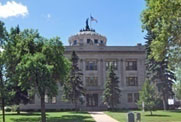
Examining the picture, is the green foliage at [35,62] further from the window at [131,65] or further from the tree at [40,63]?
the window at [131,65]

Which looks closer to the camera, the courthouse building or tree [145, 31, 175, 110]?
tree [145, 31, 175, 110]

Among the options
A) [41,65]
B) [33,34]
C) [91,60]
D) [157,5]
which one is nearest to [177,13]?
[157,5]

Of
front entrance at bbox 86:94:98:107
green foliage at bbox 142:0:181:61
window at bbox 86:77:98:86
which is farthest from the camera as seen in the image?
window at bbox 86:77:98:86

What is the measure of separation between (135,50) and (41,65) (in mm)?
34417

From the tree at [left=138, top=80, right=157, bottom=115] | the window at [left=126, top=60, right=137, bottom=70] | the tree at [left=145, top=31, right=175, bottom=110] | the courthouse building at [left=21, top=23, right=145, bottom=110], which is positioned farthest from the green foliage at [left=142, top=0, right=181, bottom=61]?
the window at [left=126, top=60, right=137, bottom=70]

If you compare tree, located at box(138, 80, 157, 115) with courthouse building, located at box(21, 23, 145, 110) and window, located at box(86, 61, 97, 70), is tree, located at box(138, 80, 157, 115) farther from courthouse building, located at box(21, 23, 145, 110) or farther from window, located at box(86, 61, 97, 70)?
window, located at box(86, 61, 97, 70)

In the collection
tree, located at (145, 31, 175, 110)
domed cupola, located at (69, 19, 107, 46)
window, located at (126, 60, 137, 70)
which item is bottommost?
tree, located at (145, 31, 175, 110)

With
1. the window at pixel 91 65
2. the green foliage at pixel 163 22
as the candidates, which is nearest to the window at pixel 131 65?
the window at pixel 91 65

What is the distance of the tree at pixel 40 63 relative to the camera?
23375mm

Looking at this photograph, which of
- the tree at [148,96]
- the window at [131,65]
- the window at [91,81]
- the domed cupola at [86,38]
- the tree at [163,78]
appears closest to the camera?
the tree at [148,96]

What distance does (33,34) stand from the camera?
26.3 m

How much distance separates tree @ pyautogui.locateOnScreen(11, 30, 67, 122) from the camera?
23.4 metres

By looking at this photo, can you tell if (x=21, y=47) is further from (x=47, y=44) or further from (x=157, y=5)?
(x=157, y=5)

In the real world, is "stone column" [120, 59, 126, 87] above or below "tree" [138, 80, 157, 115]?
above
